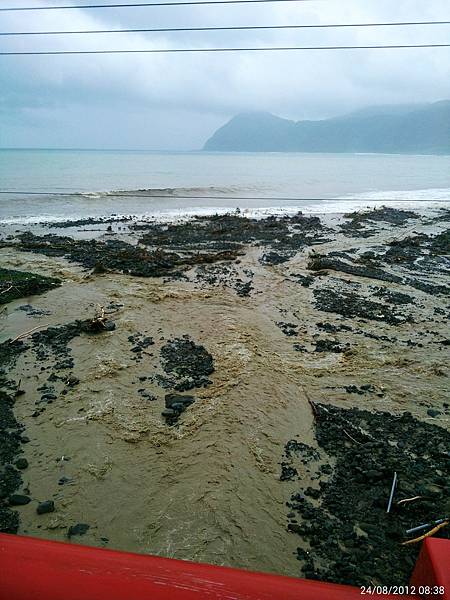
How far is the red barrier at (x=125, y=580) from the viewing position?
100cm

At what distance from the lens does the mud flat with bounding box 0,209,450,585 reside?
15.8ft

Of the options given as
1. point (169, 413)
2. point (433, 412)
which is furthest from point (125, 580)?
point (433, 412)

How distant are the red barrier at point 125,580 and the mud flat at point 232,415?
160 inches

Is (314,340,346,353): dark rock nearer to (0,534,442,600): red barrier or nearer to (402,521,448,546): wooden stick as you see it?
(402,521,448,546): wooden stick

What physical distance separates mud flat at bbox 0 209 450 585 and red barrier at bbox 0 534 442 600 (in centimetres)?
407

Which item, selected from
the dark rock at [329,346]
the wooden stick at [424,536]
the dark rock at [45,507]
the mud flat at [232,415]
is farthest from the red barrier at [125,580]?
the dark rock at [329,346]

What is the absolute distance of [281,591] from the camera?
1.03 meters

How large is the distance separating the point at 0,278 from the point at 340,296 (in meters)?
12.3

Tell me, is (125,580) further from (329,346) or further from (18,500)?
(329,346)

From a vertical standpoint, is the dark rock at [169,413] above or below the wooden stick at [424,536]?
above

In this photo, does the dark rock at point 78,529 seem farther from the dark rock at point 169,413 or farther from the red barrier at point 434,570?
the red barrier at point 434,570

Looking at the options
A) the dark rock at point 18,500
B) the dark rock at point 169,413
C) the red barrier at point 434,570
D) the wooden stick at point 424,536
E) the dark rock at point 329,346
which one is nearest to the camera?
the red barrier at point 434,570

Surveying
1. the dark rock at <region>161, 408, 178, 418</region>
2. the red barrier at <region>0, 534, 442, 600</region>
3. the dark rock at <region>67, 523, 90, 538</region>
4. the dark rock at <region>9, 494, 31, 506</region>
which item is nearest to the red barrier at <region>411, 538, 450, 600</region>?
the red barrier at <region>0, 534, 442, 600</region>

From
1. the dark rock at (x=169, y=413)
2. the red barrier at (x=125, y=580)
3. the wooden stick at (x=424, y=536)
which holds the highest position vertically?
the red barrier at (x=125, y=580)
